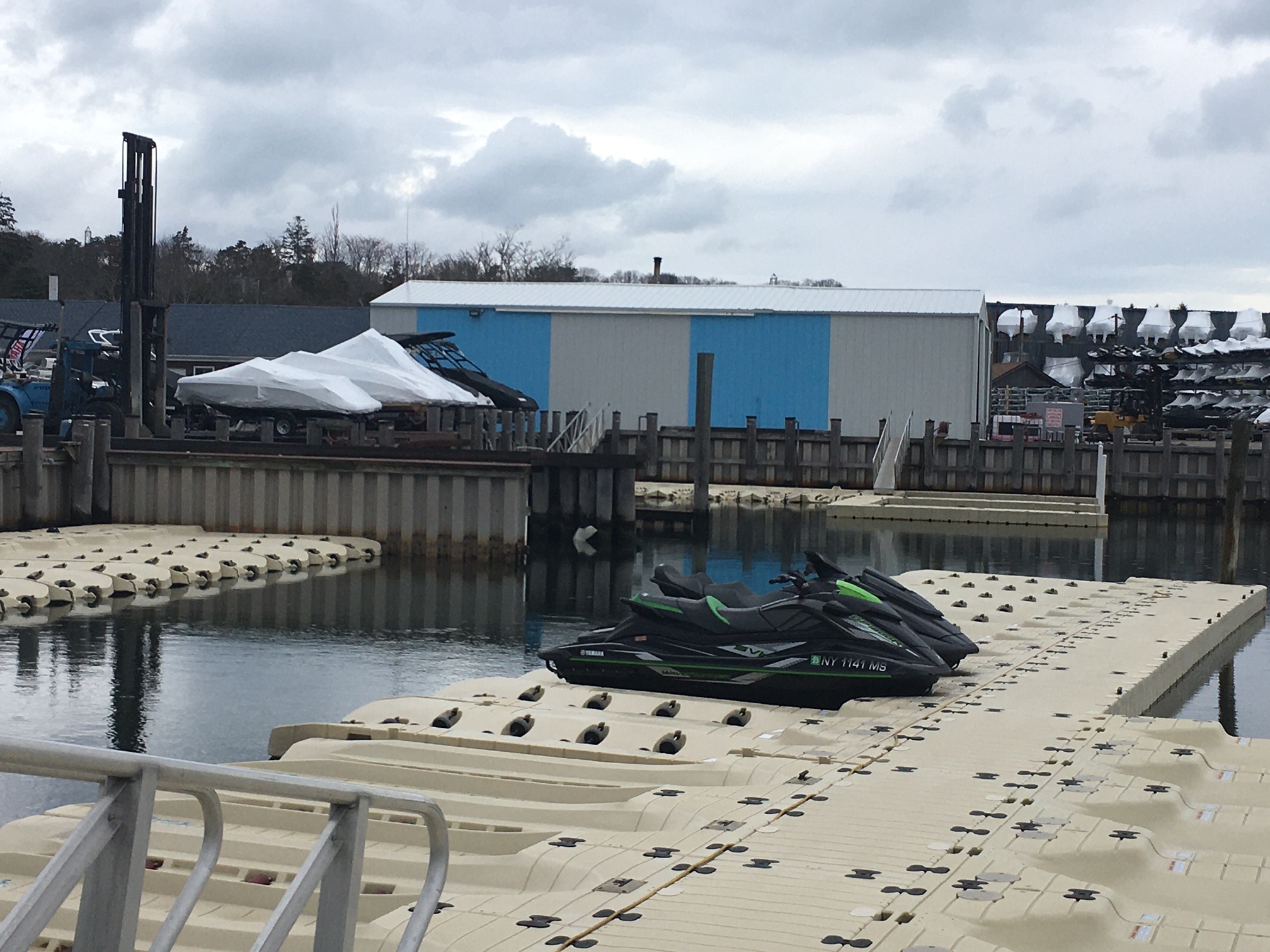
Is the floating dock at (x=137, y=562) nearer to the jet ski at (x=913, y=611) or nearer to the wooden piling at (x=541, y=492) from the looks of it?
the wooden piling at (x=541, y=492)

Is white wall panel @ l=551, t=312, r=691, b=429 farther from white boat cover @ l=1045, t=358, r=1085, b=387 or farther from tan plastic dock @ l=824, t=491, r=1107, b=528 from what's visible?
white boat cover @ l=1045, t=358, r=1085, b=387

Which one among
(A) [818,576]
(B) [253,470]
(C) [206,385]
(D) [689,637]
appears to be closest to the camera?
(D) [689,637]

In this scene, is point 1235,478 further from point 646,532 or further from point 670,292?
point 670,292

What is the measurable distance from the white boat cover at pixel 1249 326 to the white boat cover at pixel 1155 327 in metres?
3.07

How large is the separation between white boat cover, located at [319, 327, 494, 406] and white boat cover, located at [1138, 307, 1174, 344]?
45.2 meters

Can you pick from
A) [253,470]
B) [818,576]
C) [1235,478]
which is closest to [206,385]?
[253,470]

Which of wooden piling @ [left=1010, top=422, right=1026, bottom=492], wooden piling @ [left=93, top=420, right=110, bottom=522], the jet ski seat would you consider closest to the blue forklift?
wooden piling @ [left=93, top=420, right=110, bottom=522]

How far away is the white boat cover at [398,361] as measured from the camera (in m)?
39.9

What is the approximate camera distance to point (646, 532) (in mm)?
33000

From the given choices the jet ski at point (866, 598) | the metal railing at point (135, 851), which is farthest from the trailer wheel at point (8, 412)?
the metal railing at point (135, 851)

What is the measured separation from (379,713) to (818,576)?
4.41 metres

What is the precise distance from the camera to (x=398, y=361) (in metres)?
40.9

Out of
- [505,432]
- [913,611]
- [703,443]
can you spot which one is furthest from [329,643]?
[505,432]

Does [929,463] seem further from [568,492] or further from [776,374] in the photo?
[568,492]
